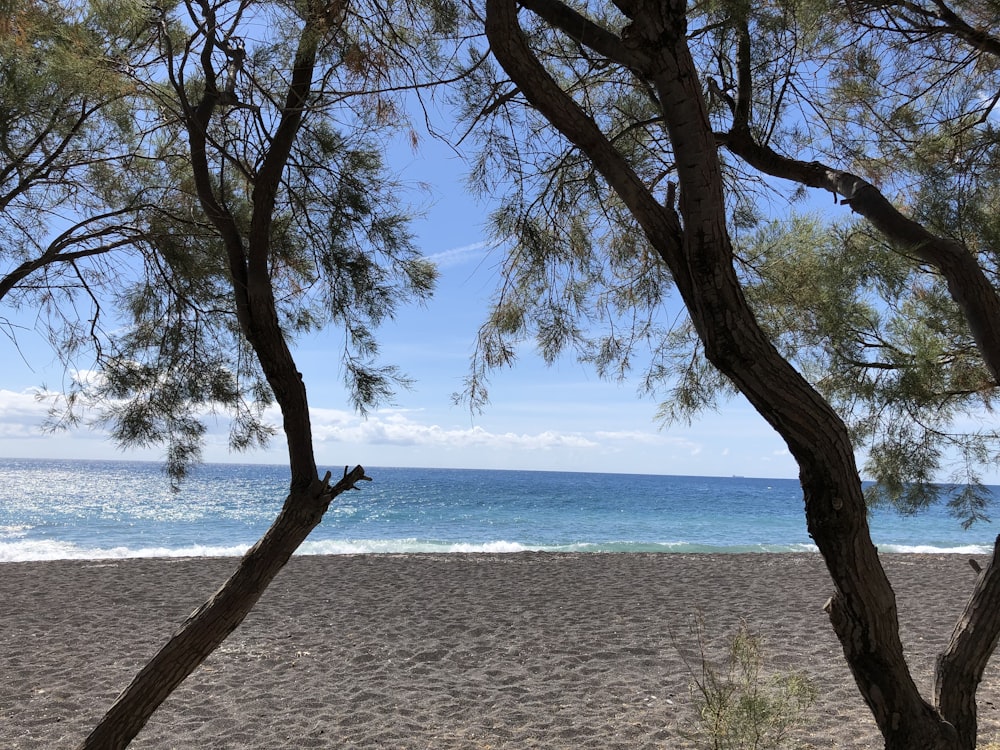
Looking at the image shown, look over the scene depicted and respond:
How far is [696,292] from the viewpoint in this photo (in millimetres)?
1975

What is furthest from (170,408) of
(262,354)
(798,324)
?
(798,324)

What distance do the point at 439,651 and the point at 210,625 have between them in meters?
3.89

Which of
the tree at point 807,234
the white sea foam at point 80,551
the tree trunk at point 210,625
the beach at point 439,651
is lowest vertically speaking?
the white sea foam at point 80,551

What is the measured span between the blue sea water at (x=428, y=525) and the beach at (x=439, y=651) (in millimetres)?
3398

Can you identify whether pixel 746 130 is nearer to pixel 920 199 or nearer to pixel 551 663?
pixel 920 199

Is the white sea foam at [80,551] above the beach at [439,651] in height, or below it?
below

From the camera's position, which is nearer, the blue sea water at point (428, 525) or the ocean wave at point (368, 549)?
the ocean wave at point (368, 549)

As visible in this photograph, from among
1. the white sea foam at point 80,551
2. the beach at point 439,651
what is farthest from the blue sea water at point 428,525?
the beach at point 439,651

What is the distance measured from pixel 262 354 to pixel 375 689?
128 inches

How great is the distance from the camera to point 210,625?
241cm

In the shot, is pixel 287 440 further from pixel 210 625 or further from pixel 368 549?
pixel 368 549

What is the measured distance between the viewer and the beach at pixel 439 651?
4270 millimetres

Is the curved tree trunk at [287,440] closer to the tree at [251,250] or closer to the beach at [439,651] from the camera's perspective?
the tree at [251,250]

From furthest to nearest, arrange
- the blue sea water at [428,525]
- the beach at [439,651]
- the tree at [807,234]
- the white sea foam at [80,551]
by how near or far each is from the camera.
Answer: the blue sea water at [428,525]
the white sea foam at [80,551]
the beach at [439,651]
the tree at [807,234]
